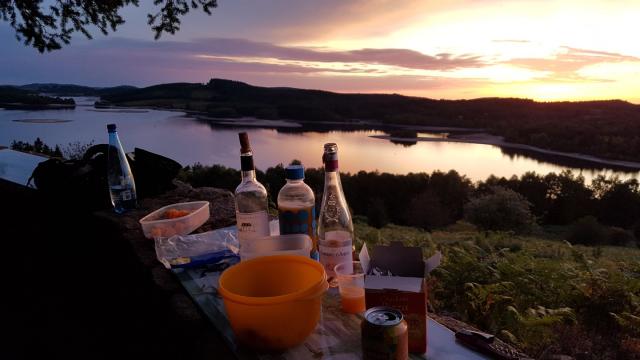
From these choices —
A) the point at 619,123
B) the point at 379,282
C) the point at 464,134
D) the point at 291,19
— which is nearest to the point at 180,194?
the point at 379,282

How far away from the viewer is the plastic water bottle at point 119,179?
2779 millimetres

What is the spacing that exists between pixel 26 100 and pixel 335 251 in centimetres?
1161

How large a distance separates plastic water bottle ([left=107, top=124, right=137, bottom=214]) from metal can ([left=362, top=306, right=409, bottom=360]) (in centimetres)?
241

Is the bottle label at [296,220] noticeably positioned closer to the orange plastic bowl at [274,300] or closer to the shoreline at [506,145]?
the orange plastic bowl at [274,300]

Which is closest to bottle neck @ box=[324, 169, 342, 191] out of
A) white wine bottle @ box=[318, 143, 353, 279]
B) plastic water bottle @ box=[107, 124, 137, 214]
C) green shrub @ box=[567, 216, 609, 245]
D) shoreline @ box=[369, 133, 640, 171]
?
white wine bottle @ box=[318, 143, 353, 279]

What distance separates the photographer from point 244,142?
174cm

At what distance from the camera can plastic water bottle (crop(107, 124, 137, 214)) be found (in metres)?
2.78

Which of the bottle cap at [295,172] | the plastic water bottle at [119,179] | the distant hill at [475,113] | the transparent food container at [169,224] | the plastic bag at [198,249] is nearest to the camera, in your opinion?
the bottle cap at [295,172]

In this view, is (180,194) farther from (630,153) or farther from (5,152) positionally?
(630,153)

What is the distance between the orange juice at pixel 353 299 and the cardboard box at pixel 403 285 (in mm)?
123

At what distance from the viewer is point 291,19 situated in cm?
868

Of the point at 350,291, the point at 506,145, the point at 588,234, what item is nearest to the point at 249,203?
the point at 350,291

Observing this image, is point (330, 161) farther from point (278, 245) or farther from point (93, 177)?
point (93, 177)

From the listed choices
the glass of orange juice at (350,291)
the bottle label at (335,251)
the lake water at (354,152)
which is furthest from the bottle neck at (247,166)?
the lake water at (354,152)
